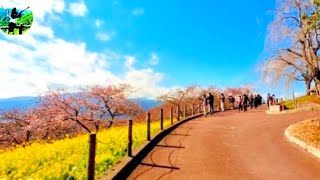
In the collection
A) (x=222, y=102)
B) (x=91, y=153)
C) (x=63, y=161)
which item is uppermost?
(x=222, y=102)

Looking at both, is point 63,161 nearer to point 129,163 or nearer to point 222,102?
point 129,163

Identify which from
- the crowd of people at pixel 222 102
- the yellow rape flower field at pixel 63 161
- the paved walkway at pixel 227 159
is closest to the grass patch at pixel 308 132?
the paved walkway at pixel 227 159

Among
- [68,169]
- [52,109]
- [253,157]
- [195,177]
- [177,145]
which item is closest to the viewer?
[195,177]

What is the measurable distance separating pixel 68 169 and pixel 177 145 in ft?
16.4

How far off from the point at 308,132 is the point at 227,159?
22.7 feet

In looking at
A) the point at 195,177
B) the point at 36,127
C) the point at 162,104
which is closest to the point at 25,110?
the point at 36,127

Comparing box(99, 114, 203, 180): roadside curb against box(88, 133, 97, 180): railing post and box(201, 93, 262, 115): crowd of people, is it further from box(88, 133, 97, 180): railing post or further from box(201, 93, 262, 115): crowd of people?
box(201, 93, 262, 115): crowd of people

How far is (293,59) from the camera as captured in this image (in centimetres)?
4050

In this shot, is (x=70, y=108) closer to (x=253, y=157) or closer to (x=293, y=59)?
(x=293, y=59)

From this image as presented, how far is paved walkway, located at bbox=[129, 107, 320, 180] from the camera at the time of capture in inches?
384

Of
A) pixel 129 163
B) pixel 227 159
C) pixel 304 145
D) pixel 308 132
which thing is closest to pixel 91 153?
pixel 129 163

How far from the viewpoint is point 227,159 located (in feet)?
38.7

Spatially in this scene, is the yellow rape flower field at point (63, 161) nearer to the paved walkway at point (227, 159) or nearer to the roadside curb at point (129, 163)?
the roadside curb at point (129, 163)

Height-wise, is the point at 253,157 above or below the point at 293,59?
below
